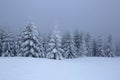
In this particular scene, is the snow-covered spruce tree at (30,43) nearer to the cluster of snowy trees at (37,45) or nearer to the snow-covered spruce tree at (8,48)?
the cluster of snowy trees at (37,45)

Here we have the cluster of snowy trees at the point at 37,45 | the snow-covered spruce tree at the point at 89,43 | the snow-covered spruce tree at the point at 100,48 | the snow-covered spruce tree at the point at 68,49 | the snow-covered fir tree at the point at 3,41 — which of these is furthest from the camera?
the snow-covered spruce tree at the point at 89,43

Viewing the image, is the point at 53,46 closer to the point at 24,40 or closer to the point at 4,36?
the point at 24,40

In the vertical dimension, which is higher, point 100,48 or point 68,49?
point 68,49

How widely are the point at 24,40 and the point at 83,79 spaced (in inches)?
705

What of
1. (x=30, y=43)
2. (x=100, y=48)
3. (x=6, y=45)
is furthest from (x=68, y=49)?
(x=100, y=48)

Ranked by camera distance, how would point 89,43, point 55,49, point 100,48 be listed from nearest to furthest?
point 55,49 → point 100,48 → point 89,43

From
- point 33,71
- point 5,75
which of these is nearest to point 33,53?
point 33,71

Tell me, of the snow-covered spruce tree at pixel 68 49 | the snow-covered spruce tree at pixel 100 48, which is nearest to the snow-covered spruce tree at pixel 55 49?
the snow-covered spruce tree at pixel 68 49

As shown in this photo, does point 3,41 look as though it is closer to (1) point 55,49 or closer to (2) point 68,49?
(1) point 55,49

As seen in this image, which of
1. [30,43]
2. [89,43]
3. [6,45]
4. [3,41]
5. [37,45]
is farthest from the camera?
[89,43]

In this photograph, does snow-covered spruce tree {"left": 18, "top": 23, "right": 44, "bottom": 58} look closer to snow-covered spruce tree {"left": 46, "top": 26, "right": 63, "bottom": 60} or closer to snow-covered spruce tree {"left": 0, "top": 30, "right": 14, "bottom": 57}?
snow-covered spruce tree {"left": 46, "top": 26, "right": 63, "bottom": 60}

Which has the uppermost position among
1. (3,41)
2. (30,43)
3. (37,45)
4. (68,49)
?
(3,41)

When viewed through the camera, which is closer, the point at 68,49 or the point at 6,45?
the point at 6,45

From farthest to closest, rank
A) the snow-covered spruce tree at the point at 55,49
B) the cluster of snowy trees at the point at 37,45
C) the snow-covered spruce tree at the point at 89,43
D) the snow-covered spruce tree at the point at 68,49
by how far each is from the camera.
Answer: the snow-covered spruce tree at the point at 89,43 → the snow-covered spruce tree at the point at 68,49 → the snow-covered spruce tree at the point at 55,49 → the cluster of snowy trees at the point at 37,45
